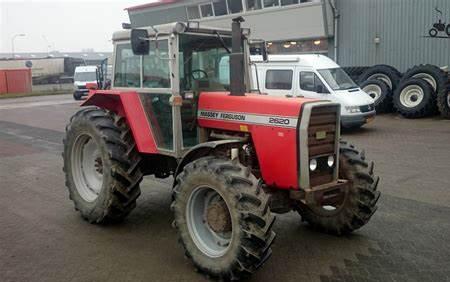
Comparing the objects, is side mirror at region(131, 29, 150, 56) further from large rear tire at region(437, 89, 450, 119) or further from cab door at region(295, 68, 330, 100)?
large rear tire at region(437, 89, 450, 119)

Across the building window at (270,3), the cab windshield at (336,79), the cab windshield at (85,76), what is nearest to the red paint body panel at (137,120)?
the cab windshield at (336,79)

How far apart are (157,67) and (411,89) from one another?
1372 centimetres

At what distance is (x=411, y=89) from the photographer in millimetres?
17375

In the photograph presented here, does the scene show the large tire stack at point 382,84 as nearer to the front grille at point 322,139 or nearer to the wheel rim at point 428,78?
the wheel rim at point 428,78

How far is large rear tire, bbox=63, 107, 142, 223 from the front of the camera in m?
5.84

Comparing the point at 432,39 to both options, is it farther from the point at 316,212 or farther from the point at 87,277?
the point at 87,277

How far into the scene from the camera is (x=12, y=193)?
8.13 metres

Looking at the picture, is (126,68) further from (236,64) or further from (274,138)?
(274,138)

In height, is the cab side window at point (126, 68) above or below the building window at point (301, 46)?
below

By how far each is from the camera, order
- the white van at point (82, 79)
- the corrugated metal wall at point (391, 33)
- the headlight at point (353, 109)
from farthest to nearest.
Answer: the white van at point (82, 79) < the corrugated metal wall at point (391, 33) < the headlight at point (353, 109)

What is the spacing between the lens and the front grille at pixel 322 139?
16.2 feet

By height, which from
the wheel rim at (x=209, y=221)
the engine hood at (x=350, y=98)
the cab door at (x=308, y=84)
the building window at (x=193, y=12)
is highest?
the building window at (x=193, y=12)

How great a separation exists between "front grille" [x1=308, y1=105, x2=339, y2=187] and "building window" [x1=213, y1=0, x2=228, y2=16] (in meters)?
21.5

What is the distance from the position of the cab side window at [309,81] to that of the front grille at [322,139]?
9290 mm
